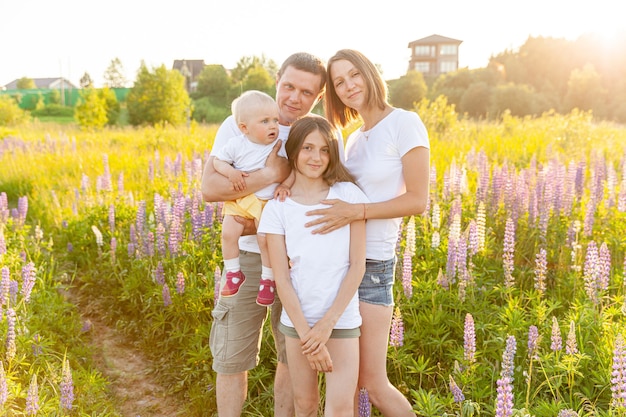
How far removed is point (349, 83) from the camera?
329cm

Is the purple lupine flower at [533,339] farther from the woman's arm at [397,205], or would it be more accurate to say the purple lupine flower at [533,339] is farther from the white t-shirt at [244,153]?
the white t-shirt at [244,153]

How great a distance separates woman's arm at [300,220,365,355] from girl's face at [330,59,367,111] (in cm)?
75

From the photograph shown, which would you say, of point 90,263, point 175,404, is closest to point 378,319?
point 175,404

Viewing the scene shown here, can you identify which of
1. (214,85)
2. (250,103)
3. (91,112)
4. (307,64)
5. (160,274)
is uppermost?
(214,85)

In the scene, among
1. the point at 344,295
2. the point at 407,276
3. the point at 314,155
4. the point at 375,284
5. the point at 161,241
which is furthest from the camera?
the point at 161,241

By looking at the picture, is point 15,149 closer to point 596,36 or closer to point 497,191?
point 497,191

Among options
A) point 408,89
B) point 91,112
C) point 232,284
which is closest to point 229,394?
point 232,284

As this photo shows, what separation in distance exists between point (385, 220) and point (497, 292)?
2.10 metres

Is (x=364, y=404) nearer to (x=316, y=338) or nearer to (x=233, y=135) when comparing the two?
(x=316, y=338)

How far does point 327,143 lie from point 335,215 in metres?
0.41

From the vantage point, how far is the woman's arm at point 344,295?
9.51 feet

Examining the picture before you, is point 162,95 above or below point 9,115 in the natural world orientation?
above

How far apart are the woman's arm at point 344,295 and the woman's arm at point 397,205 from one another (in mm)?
81

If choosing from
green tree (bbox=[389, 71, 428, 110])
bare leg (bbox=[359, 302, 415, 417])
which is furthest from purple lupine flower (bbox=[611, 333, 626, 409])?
green tree (bbox=[389, 71, 428, 110])
